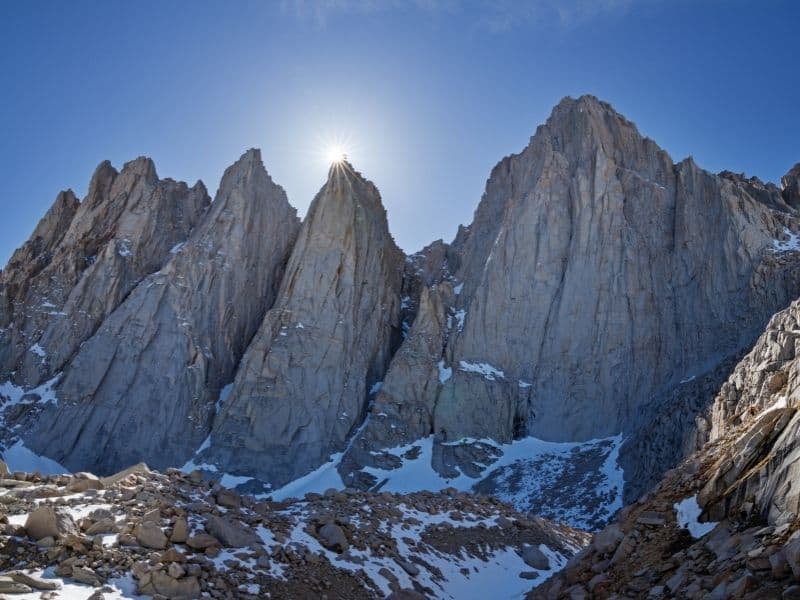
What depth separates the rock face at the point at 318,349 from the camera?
73.3 metres

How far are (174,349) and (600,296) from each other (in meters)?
50.8

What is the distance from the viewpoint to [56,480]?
671 inches

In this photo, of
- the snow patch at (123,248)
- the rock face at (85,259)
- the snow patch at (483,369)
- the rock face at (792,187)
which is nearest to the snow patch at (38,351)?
the rock face at (85,259)

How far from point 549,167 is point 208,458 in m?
55.0

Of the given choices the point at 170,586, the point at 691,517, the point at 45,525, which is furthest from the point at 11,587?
the point at 691,517

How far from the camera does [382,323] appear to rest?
87.9 metres

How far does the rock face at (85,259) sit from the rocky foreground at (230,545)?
69.6m

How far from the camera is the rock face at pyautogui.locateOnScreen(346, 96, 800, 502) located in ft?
217

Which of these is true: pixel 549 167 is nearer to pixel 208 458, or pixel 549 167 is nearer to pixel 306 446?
pixel 306 446

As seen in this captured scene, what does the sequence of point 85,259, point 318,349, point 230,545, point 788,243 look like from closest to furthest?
point 230,545, point 788,243, point 318,349, point 85,259

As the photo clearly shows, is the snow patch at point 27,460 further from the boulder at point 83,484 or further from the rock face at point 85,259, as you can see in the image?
the boulder at point 83,484

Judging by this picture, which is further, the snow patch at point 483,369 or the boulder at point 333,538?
the snow patch at point 483,369

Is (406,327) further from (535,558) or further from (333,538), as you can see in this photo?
(333,538)

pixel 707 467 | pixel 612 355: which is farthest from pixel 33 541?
pixel 612 355
